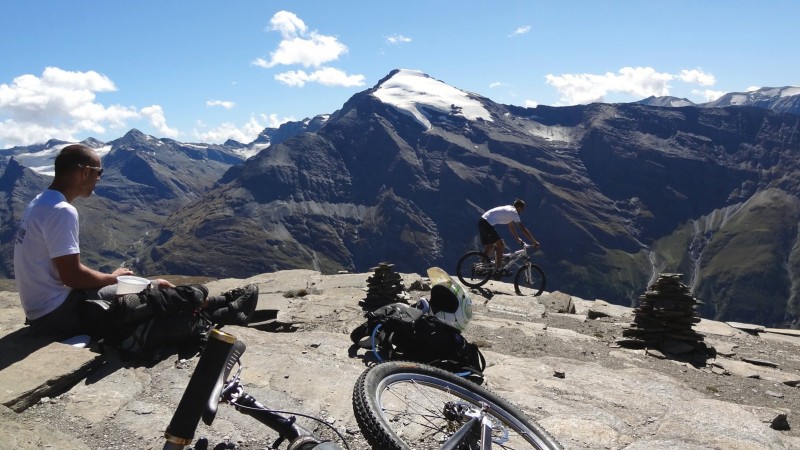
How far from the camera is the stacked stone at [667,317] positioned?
48.9 ft

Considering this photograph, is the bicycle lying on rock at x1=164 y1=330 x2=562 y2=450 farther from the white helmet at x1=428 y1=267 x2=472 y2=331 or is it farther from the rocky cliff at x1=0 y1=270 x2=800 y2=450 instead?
the white helmet at x1=428 y1=267 x2=472 y2=331

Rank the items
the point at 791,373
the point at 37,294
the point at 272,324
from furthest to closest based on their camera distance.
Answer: the point at 791,373 → the point at 272,324 → the point at 37,294

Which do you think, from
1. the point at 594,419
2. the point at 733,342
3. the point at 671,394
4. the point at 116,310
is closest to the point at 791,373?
the point at 733,342

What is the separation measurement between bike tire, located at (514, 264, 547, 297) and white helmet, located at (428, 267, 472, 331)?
13.8 meters

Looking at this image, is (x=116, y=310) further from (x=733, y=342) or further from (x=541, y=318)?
(x=733, y=342)

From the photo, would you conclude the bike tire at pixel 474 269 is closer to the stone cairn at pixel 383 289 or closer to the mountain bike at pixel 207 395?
the stone cairn at pixel 383 289

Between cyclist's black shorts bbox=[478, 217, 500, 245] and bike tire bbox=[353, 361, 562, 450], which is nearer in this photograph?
bike tire bbox=[353, 361, 562, 450]

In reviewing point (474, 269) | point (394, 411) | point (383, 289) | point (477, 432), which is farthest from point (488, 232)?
point (477, 432)

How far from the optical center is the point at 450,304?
10852 mm

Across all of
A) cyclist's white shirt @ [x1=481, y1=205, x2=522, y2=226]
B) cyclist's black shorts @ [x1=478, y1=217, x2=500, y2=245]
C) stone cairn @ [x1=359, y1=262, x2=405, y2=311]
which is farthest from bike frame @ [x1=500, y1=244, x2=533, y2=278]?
stone cairn @ [x1=359, y1=262, x2=405, y2=311]

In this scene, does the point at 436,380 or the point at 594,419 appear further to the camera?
the point at 594,419

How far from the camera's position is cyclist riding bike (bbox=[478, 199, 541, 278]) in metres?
22.8

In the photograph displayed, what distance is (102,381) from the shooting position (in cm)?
734

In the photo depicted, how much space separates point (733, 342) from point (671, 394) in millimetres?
10259
